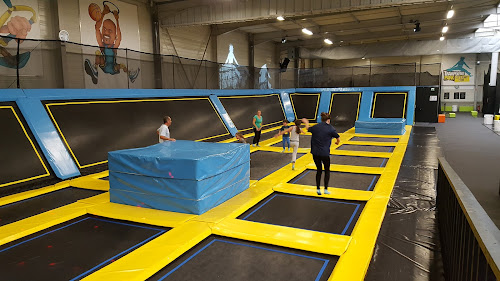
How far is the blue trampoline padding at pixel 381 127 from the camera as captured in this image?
50.8 feet

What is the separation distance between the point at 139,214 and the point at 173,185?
76 cm

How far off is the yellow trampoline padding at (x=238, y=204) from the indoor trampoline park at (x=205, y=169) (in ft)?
0.14

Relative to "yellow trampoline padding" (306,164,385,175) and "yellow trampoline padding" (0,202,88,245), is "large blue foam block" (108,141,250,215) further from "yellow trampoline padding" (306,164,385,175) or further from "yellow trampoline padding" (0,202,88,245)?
"yellow trampoline padding" (306,164,385,175)

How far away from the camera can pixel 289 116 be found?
20969 mm

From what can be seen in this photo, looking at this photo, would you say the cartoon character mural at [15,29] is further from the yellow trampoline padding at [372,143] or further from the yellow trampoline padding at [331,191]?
the yellow trampoline padding at [372,143]

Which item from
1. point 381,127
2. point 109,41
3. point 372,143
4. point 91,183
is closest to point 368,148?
point 372,143

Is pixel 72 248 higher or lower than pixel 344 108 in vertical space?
lower

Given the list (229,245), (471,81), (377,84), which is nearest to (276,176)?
(229,245)

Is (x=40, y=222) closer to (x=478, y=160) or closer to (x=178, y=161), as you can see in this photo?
(x=178, y=161)

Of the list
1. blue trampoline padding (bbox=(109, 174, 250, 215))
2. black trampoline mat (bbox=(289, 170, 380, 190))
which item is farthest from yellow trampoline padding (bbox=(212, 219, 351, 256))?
black trampoline mat (bbox=(289, 170, 380, 190))

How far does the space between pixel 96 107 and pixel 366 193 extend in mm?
7910

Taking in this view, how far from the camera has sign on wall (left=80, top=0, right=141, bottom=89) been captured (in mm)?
12602

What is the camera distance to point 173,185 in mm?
6059

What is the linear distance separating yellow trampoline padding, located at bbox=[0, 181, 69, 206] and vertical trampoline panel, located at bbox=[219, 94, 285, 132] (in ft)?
29.6
